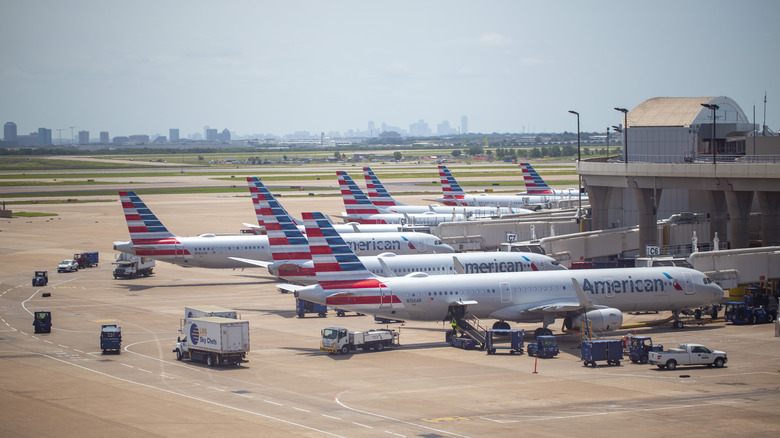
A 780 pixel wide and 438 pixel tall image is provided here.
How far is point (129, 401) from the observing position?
4172 centimetres

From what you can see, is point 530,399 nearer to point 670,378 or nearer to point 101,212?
point 670,378

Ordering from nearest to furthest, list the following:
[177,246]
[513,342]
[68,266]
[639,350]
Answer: [639,350] < [513,342] < [177,246] < [68,266]

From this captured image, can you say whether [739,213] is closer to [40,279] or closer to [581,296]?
[581,296]

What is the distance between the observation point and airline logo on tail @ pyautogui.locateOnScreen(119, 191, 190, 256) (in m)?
83.8

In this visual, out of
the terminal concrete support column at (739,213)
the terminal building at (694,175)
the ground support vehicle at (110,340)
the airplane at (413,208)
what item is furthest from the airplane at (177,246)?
the terminal concrete support column at (739,213)

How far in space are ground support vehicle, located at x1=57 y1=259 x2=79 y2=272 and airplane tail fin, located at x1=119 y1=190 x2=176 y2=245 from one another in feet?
42.0

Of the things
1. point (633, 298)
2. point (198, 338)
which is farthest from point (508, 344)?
point (198, 338)

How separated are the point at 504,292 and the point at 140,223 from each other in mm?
40719

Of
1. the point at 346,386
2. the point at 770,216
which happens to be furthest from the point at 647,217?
the point at 346,386

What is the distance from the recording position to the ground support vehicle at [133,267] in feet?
292

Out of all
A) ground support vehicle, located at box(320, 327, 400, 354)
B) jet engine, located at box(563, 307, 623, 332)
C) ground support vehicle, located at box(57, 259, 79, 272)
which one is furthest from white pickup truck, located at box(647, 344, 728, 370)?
ground support vehicle, located at box(57, 259, 79, 272)

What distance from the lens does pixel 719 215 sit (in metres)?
79.1

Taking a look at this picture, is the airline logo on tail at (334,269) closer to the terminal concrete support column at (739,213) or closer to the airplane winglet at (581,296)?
the airplane winglet at (581,296)

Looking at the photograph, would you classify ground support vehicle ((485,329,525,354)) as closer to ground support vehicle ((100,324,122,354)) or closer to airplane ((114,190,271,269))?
ground support vehicle ((100,324,122,354))
